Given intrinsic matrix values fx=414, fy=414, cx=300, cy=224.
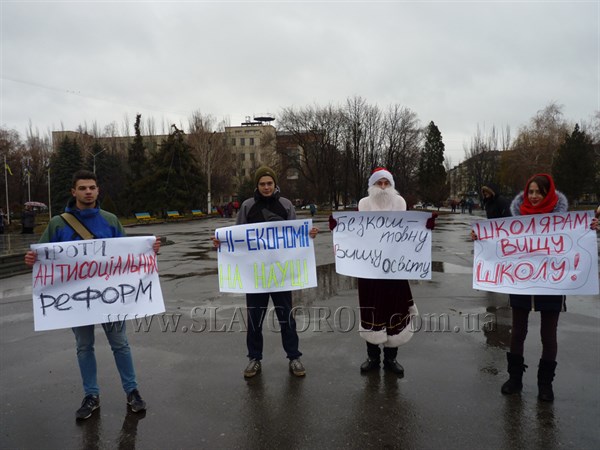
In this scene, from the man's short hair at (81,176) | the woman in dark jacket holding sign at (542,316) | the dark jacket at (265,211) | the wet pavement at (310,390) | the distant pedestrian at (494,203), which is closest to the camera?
the wet pavement at (310,390)

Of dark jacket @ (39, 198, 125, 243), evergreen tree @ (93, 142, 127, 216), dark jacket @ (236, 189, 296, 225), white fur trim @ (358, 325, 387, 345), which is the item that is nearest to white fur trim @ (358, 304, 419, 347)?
white fur trim @ (358, 325, 387, 345)

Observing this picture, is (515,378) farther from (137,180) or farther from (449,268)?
(137,180)

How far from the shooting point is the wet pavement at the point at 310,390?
317 centimetres

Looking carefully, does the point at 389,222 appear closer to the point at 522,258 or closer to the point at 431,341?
the point at 522,258

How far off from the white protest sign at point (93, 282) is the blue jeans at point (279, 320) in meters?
A: 0.95

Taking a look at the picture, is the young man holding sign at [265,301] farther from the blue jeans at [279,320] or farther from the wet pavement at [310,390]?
the wet pavement at [310,390]

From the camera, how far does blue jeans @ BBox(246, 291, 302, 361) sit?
14.2 ft

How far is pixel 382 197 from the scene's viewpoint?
4.42 meters

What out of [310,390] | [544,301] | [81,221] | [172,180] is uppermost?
[172,180]

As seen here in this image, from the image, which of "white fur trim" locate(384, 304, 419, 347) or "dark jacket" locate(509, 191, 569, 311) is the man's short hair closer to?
Answer: "white fur trim" locate(384, 304, 419, 347)

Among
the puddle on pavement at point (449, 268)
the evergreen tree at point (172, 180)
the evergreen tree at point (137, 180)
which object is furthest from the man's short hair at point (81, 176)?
the evergreen tree at point (137, 180)

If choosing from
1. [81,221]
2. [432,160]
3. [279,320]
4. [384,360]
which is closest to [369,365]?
[384,360]

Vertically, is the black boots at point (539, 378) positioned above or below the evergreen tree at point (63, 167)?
below

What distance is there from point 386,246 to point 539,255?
1444 millimetres
